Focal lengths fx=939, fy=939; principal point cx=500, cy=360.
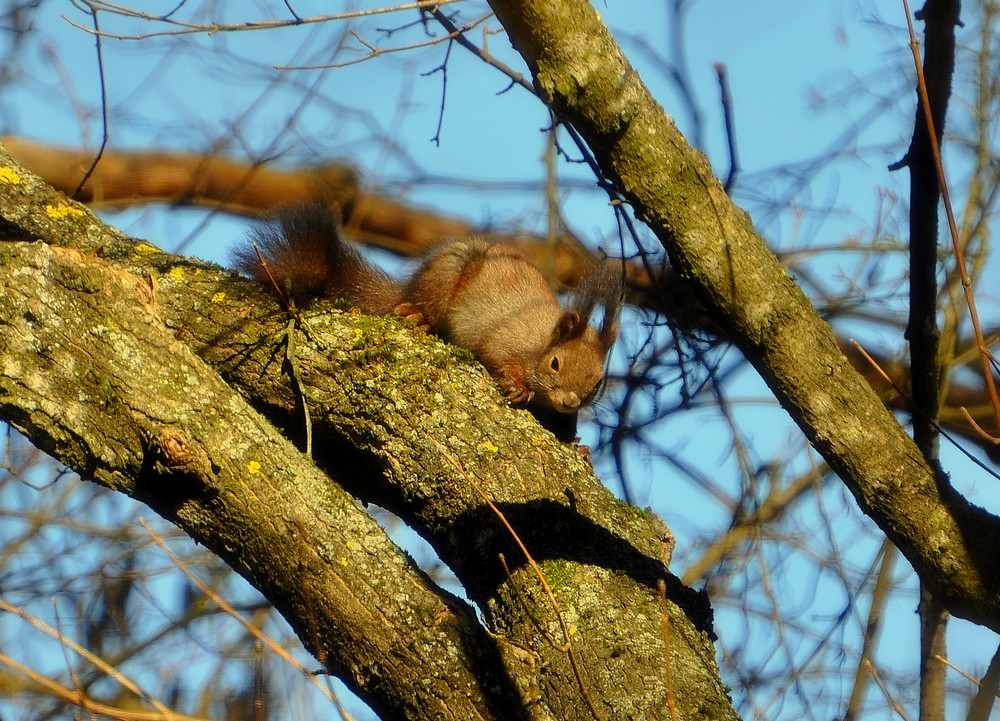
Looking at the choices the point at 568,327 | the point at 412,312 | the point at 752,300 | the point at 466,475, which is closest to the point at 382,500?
the point at 466,475

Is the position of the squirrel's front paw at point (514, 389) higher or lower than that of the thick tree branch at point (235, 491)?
higher

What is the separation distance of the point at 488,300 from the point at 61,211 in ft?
5.96

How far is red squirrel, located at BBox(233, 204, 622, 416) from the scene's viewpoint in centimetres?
342

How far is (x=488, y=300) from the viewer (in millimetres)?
4148

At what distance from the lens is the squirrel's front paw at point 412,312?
12.5 ft

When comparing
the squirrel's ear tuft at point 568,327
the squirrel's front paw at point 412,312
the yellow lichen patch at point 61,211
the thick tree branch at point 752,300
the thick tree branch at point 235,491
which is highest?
the squirrel's ear tuft at point 568,327

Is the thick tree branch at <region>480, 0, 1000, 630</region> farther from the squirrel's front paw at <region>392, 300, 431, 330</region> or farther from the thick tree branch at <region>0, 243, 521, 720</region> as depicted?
the squirrel's front paw at <region>392, 300, 431, 330</region>

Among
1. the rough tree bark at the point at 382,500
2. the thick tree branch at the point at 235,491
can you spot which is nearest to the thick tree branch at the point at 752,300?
the rough tree bark at the point at 382,500

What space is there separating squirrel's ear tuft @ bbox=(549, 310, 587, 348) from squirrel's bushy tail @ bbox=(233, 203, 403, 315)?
34.2 inches

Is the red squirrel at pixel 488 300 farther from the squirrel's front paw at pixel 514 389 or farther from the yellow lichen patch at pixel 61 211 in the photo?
the yellow lichen patch at pixel 61 211

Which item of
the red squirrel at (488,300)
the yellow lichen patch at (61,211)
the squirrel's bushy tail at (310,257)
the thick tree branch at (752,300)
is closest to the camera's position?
the thick tree branch at (752,300)

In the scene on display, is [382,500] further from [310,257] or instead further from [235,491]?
[310,257]

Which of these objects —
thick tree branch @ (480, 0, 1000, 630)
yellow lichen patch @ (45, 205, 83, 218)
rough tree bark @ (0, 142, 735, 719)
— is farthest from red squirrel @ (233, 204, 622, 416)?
thick tree branch @ (480, 0, 1000, 630)

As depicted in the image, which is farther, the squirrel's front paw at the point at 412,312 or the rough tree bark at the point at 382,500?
the squirrel's front paw at the point at 412,312
